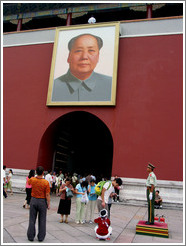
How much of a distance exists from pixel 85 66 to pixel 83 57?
0.50 m

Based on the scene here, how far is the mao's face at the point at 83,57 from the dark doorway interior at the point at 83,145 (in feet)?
7.30

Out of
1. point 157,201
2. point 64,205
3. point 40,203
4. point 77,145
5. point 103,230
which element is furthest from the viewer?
point 77,145

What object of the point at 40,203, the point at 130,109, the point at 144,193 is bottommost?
the point at 144,193

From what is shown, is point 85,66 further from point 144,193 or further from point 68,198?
point 68,198

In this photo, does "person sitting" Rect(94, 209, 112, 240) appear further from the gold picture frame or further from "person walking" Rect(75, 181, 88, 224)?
the gold picture frame

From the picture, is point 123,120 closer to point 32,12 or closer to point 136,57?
point 136,57

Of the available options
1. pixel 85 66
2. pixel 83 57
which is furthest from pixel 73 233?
pixel 83 57

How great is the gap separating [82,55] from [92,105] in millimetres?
2672

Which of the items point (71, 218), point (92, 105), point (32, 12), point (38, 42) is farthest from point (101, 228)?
point (32, 12)

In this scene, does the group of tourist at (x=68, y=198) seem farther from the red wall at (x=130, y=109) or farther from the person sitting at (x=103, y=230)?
the red wall at (x=130, y=109)

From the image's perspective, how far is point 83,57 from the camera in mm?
12562

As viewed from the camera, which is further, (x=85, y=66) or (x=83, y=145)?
(x=83, y=145)

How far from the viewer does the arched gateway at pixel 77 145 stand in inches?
513

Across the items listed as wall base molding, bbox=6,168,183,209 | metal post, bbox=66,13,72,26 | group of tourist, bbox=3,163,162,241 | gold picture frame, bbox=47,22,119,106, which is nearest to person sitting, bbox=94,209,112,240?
group of tourist, bbox=3,163,162,241
